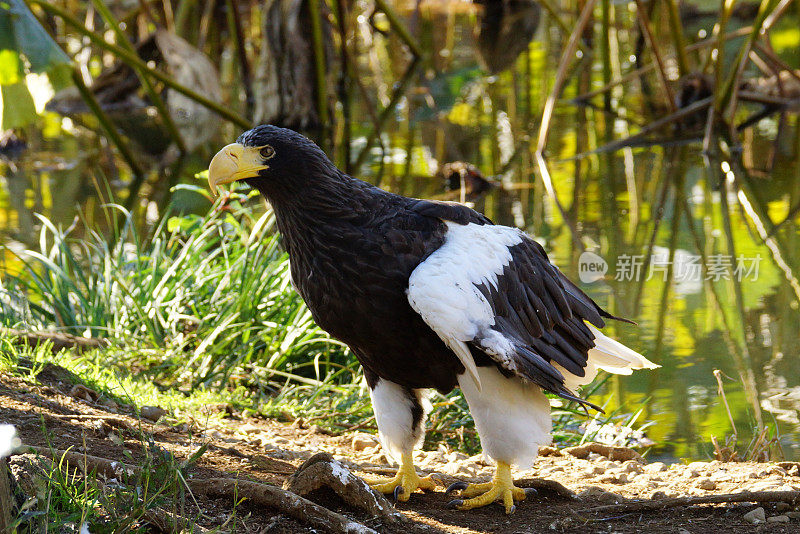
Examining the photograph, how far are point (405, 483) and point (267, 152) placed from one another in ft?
3.81

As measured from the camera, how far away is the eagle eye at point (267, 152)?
9.50 feet

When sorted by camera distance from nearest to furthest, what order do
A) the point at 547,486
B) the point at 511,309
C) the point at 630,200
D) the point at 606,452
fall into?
the point at 511,309
the point at 547,486
the point at 606,452
the point at 630,200

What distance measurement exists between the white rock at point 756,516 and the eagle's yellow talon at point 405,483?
39.6 inches

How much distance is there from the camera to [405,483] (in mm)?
3145

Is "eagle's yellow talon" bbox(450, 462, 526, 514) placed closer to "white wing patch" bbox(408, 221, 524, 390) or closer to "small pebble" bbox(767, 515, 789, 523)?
"white wing patch" bbox(408, 221, 524, 390)

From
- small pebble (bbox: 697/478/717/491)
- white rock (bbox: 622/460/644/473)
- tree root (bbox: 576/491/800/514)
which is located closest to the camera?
tree root (bbox: 576/491/800/514)

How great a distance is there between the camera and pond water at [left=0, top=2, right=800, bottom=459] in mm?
4352

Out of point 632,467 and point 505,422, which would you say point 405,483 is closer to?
point 505,422

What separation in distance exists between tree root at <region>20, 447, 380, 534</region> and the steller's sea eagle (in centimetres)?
43

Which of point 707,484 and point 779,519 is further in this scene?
point 707,484

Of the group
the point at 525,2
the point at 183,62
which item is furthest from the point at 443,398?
the point at 525,2

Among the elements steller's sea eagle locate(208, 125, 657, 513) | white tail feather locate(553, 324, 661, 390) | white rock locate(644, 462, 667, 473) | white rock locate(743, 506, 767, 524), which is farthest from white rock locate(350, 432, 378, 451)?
white rock locate(743, 506, 767, 524)

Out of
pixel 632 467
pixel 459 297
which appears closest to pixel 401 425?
pixel 459 297

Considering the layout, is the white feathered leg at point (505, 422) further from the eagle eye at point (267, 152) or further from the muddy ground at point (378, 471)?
the eagle eye at point (267, 152)
